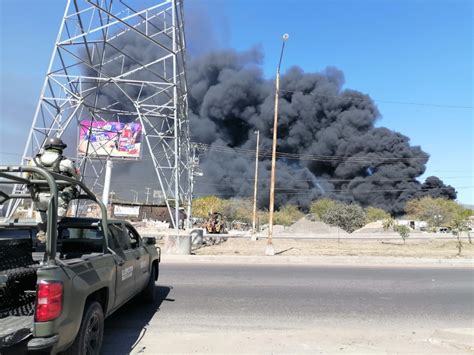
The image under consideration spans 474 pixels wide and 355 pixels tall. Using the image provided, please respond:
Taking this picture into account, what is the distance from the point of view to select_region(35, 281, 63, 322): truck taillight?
3627 millimetres

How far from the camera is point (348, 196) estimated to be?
91.5 meters

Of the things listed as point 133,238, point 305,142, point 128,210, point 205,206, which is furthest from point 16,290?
point 305,142

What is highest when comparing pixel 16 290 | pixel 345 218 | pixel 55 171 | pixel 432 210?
pixel 432 210

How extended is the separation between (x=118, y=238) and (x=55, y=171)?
1.16 meters

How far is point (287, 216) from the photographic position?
2955 inches

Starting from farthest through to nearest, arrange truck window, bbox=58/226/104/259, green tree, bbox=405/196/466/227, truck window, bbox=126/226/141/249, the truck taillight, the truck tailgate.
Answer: green tree, bbox=405/196/466/227 → truck window, bbox=126/226/141/249 → truck window, bbox=58/226/104/259 → the truck taillight → the truck tailgate

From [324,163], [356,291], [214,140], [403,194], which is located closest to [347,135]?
[324,163]

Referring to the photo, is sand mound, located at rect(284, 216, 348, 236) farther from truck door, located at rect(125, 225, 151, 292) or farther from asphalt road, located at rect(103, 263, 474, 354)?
truck door, located at rect(125, 225, 151, 292)

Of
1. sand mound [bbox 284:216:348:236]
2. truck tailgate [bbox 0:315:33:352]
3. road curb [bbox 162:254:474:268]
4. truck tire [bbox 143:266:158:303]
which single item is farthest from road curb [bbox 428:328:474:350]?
sand mound [bbox 284:216:348:236]

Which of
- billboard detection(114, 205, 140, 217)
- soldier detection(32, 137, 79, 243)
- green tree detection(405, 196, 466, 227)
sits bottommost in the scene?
soldier detection(32, 137, 79, 243)

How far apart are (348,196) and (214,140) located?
30093mm

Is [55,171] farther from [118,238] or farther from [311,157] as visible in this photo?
[311,157]

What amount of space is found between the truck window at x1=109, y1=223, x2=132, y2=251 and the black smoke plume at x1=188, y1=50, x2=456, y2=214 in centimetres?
8537

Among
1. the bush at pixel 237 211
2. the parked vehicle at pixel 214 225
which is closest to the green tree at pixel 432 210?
the bush at pixel 237 211
